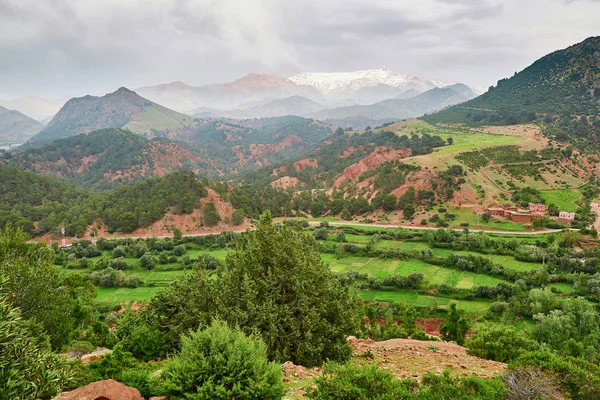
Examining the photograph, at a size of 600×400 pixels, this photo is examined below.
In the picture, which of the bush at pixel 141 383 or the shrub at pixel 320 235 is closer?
the bush at pixel 141 383

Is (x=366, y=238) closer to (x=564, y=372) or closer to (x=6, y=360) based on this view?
(x=564, y=372)

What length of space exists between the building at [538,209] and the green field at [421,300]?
1579 inches

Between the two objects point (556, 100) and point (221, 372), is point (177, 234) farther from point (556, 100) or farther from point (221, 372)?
point (556, 100)

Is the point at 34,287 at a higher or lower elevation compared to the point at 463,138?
lower

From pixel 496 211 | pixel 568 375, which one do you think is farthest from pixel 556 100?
pixel 568 375

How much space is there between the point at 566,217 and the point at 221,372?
8247 cm

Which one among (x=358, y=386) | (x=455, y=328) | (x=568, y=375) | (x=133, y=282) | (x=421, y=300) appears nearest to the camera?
(x=358, y=386)

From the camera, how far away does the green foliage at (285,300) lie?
726 inches

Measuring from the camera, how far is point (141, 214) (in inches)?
3410

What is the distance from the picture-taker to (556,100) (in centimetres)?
13825

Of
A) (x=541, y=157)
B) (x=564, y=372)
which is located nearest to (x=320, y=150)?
(x=541, y=157)

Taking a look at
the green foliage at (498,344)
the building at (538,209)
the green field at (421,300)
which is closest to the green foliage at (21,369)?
the green foliage at (498,344)

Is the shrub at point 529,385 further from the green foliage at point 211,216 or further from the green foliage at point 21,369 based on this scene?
the green foliage at point 211,216

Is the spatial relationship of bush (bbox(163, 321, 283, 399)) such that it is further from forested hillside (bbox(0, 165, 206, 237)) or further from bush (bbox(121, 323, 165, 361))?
forested hillside (bbox(0, 165, 206, 237))
